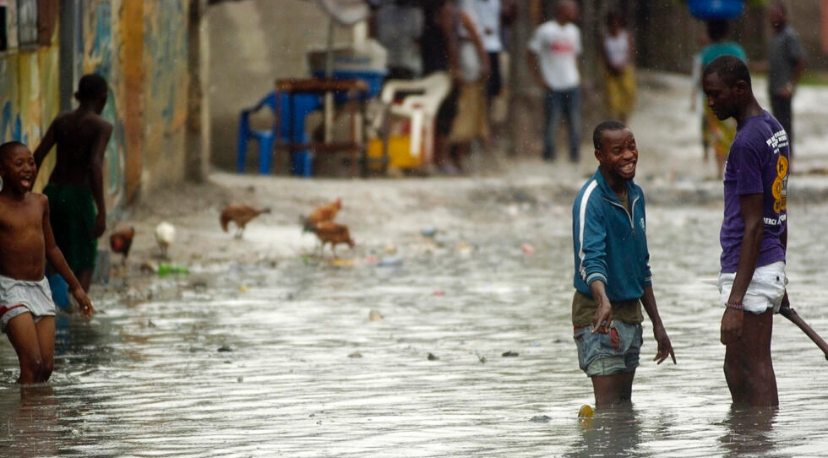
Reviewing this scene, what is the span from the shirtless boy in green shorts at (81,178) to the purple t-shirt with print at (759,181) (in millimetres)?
4779

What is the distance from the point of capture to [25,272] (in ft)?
23.9

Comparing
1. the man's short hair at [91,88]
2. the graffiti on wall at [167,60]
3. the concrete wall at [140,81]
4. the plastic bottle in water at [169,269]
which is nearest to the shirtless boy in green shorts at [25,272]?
the man's short hair at [91,88]

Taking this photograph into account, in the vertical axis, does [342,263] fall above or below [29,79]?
below

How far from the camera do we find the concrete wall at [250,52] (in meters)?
19.0

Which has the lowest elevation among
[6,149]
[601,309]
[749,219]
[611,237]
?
[601,309]

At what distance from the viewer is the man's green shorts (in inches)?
379

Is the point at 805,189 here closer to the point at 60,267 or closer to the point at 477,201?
the point at 477,201

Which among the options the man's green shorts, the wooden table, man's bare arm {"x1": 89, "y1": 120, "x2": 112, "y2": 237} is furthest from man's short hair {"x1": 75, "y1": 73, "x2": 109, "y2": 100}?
the wooden table

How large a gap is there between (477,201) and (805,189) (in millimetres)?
4089

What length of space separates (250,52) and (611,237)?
13611 mm

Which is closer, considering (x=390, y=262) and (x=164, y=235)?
(x=164, y=235)

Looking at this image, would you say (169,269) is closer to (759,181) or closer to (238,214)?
(238,214)

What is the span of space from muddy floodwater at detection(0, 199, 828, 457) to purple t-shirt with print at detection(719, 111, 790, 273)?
685mm

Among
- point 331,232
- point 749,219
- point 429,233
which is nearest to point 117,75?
point 331,232
